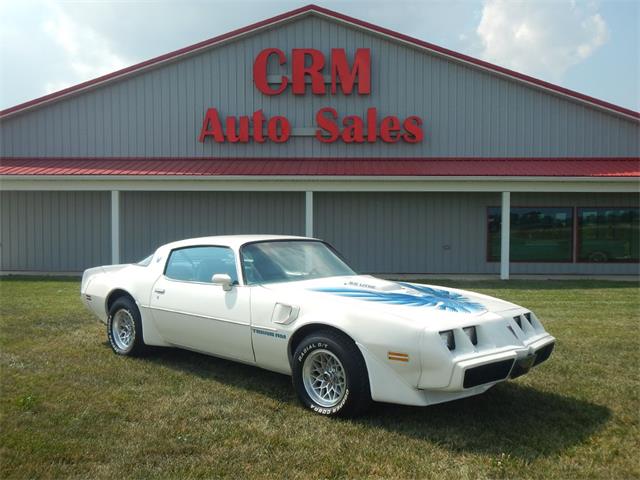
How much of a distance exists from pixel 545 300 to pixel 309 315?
7.67 m

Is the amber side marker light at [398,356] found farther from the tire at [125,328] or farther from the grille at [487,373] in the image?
the tire at [125,328]

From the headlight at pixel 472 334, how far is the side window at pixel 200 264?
2.14 meters

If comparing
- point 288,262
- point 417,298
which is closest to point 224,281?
point 288,262

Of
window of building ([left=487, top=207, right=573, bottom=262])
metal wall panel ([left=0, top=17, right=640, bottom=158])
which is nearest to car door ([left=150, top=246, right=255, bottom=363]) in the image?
metal wall panel ([left=0, top=17, right=640, bottom=158])

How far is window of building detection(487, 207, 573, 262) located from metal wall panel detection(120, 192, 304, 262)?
607 cm

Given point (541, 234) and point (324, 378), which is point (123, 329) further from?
point (541, 234)

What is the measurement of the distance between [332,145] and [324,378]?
1274 cm

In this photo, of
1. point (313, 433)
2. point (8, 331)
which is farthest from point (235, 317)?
point (8, 331)

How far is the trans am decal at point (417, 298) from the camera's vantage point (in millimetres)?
4477

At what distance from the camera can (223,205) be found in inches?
656

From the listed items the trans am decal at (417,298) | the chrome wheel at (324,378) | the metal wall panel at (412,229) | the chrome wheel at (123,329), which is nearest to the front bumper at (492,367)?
the trans am decal at (417,298)

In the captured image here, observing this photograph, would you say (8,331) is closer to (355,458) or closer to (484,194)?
(355,458)

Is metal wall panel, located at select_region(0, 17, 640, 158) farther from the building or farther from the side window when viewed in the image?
the side window

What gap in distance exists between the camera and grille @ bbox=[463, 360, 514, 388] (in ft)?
12.7
